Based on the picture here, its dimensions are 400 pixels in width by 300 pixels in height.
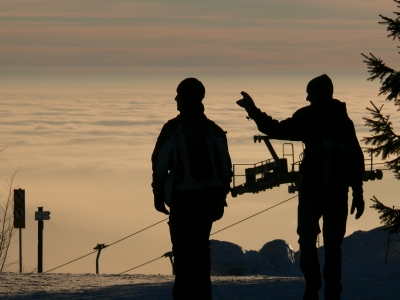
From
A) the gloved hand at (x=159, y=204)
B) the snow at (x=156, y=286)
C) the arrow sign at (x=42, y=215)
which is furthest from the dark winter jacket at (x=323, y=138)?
the arrow sign at (x=42, y=215)

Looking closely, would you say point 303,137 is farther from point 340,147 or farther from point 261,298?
point 261,298

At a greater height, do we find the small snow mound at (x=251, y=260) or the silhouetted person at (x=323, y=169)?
the silhouetted person at (x=323, y=169)

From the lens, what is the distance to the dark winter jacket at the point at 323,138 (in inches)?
285

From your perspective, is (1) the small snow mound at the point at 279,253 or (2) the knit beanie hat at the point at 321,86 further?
(1) the small snow mound at the point at 279,253

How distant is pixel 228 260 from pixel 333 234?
1464 centimetres

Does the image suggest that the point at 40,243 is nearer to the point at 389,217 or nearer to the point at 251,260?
the point at 251,260

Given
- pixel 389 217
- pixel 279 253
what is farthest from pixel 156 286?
pixel 279 253

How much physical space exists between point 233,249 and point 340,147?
604 inches

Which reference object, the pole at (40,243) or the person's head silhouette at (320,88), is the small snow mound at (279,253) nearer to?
the pole at (40,243)

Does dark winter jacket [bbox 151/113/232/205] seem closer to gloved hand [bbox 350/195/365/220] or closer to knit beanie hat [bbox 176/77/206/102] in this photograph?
knit beanie hat [bbox 176/77/206/102]

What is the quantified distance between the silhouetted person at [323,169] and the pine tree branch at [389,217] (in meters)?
3.11

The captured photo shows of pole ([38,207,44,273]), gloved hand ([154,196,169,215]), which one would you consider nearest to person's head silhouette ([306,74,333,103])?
gloved hand ([154,196,169,215])

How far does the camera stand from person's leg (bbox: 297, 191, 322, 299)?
725 cm

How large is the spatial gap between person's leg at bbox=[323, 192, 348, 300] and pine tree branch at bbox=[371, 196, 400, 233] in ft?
10.3
